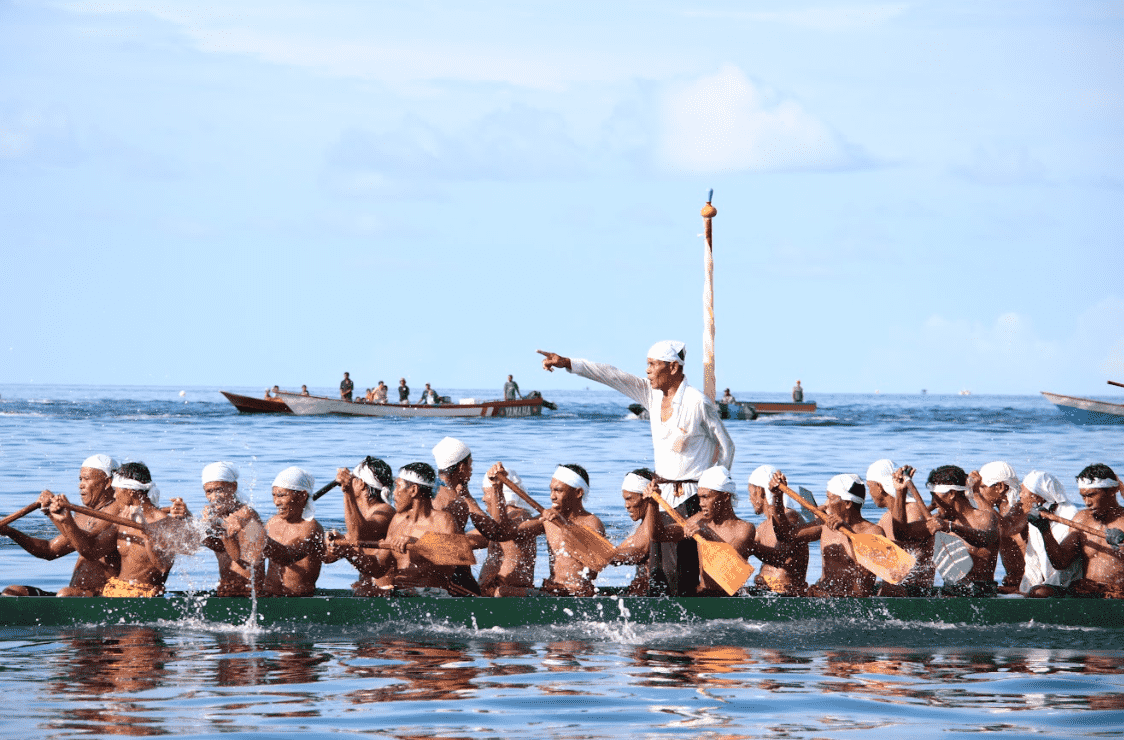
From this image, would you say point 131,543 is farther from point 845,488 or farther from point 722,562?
point 845,488

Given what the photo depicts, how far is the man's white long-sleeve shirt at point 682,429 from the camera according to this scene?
32.6 ft

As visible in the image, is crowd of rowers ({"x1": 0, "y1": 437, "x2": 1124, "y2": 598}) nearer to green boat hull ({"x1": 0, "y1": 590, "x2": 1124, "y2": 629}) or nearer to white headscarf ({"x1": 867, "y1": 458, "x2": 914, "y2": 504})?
white headscarf ({"x1": 867, "y1": 458, "x2": 914, "y2": 504})

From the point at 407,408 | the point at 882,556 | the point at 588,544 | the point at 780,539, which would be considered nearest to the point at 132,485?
the point at 588,544

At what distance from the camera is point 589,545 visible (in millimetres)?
9906

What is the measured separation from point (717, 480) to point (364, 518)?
9.75 feet

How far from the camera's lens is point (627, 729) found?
7.51m

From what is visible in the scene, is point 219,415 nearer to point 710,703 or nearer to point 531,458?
point 531,458

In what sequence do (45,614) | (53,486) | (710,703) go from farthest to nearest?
(53,486)
(45,614)
(710,703)

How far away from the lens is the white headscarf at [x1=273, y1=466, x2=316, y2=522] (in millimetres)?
9930

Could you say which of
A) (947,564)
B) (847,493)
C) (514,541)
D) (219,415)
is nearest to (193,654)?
(514,541)

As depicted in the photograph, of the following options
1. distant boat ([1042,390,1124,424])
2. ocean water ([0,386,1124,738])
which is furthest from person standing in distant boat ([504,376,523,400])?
ocean water ([0,386,1124,738])

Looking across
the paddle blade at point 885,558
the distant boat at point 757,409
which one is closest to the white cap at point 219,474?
the paddle blade at point 885,558

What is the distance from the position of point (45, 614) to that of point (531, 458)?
25.4m

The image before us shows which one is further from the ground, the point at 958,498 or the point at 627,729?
the point at 958,498
